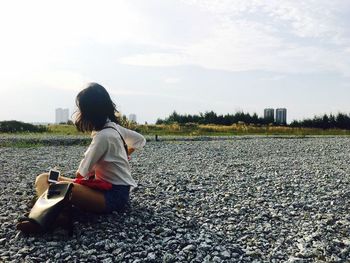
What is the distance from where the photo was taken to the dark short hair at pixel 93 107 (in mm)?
6348

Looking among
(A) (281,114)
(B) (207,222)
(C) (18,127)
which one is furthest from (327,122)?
(B) (207,222)

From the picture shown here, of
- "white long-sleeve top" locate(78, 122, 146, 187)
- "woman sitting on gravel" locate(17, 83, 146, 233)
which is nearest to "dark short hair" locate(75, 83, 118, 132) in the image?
"woman sitting on gravel" locate(17, 83, 146, 233)

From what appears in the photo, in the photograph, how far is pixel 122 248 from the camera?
5.82 m

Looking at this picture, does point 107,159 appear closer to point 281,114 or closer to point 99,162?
point 99,162

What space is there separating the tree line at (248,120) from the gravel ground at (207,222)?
108 ft

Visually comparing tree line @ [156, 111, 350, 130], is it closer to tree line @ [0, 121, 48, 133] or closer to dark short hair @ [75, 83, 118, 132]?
tree line @ [0, 121, 48, 133]

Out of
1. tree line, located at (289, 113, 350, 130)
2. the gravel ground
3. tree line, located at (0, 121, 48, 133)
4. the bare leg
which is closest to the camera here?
the gravel ground

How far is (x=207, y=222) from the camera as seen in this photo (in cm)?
714

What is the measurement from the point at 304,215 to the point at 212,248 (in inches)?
91.4

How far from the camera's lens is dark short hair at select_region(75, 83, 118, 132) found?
6.35m

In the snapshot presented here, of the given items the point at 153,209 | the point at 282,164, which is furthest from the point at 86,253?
the point at 282,164

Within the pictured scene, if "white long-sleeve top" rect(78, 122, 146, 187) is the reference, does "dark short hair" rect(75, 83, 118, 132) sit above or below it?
above

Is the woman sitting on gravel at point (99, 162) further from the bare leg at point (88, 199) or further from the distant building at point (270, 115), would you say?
the distant building at point (270, 115)

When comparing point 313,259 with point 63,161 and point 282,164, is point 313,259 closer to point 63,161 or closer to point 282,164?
point 282,164
